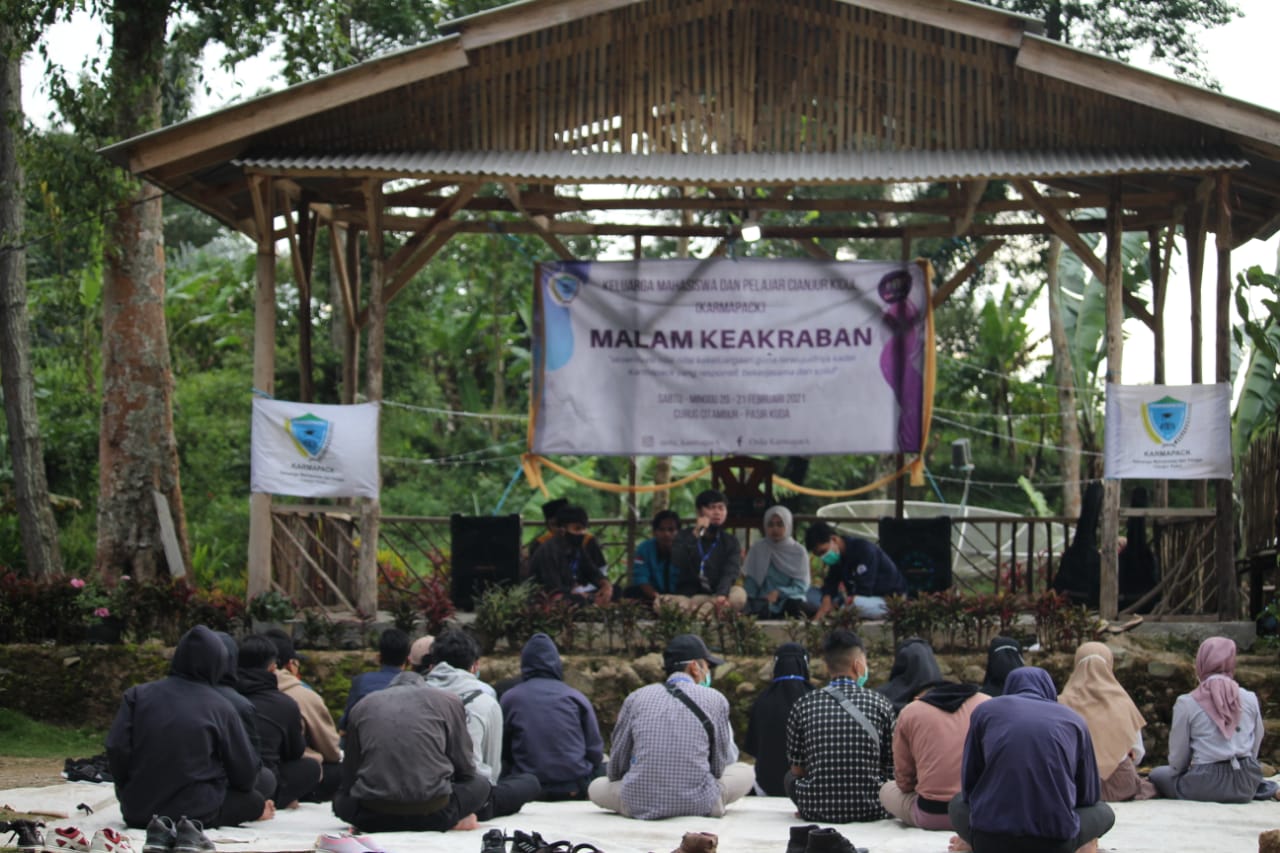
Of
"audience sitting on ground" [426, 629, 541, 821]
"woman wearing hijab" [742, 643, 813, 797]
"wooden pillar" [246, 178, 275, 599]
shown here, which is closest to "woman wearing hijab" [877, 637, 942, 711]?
"woman wearing hijab" [742, 643, 813, 797]

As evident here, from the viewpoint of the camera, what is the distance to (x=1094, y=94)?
1319 centimetres

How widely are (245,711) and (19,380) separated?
8.06 metres

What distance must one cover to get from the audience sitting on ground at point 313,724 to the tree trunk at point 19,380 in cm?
637

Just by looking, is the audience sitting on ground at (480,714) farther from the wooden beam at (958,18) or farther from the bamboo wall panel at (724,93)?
the wooden beam at (958,18)

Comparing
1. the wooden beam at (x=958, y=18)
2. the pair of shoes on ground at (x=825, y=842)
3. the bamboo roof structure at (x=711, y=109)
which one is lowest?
the pair of shoes on ground at (x=825, y=842)

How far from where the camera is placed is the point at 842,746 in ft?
28.9

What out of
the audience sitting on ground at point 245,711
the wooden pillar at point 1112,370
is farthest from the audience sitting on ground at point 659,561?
the audience sitting on ground at point 245,711

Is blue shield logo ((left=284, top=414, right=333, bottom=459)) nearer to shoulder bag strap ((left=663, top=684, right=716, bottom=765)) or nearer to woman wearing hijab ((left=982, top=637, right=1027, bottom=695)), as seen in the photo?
shoulder bag strap ((left=663, top=684, right=716, bottom=765))

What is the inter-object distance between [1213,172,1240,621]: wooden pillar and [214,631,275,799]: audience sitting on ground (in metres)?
7.50

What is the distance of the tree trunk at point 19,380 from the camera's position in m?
15.5

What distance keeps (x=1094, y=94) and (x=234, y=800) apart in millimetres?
Answer: 8517

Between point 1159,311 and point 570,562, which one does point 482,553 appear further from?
point 1159,311

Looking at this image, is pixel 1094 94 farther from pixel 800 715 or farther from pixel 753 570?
pixel 800 715

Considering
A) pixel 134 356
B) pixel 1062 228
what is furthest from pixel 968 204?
pixel 134 356
